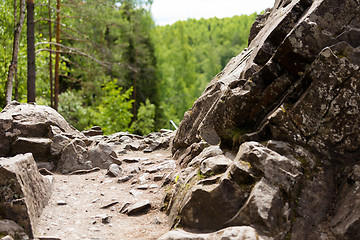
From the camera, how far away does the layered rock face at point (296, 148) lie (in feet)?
21.3

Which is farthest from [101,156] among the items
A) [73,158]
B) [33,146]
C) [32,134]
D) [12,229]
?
[12,229]

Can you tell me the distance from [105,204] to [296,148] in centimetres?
539

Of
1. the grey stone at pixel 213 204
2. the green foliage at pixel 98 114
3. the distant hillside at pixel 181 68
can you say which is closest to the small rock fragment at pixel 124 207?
the grey stone at pixel 213 204

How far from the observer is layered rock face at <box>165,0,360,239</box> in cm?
650

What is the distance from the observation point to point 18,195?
732 cm

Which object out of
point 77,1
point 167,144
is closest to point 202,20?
point 77,1

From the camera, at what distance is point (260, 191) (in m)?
6.54

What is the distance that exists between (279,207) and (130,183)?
5811 millimetres

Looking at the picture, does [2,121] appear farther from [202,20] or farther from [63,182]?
[202,20]

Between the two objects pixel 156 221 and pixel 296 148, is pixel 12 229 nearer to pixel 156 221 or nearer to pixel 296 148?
pixel 156 221

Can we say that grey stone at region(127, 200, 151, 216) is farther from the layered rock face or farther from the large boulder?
the large boulder

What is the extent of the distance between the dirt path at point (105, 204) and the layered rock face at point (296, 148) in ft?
2.65

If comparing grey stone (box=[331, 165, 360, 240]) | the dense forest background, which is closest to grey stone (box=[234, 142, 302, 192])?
grey stone (box=[331, 165, 360, 240])

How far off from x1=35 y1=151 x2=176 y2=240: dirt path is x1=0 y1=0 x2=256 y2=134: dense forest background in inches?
463
